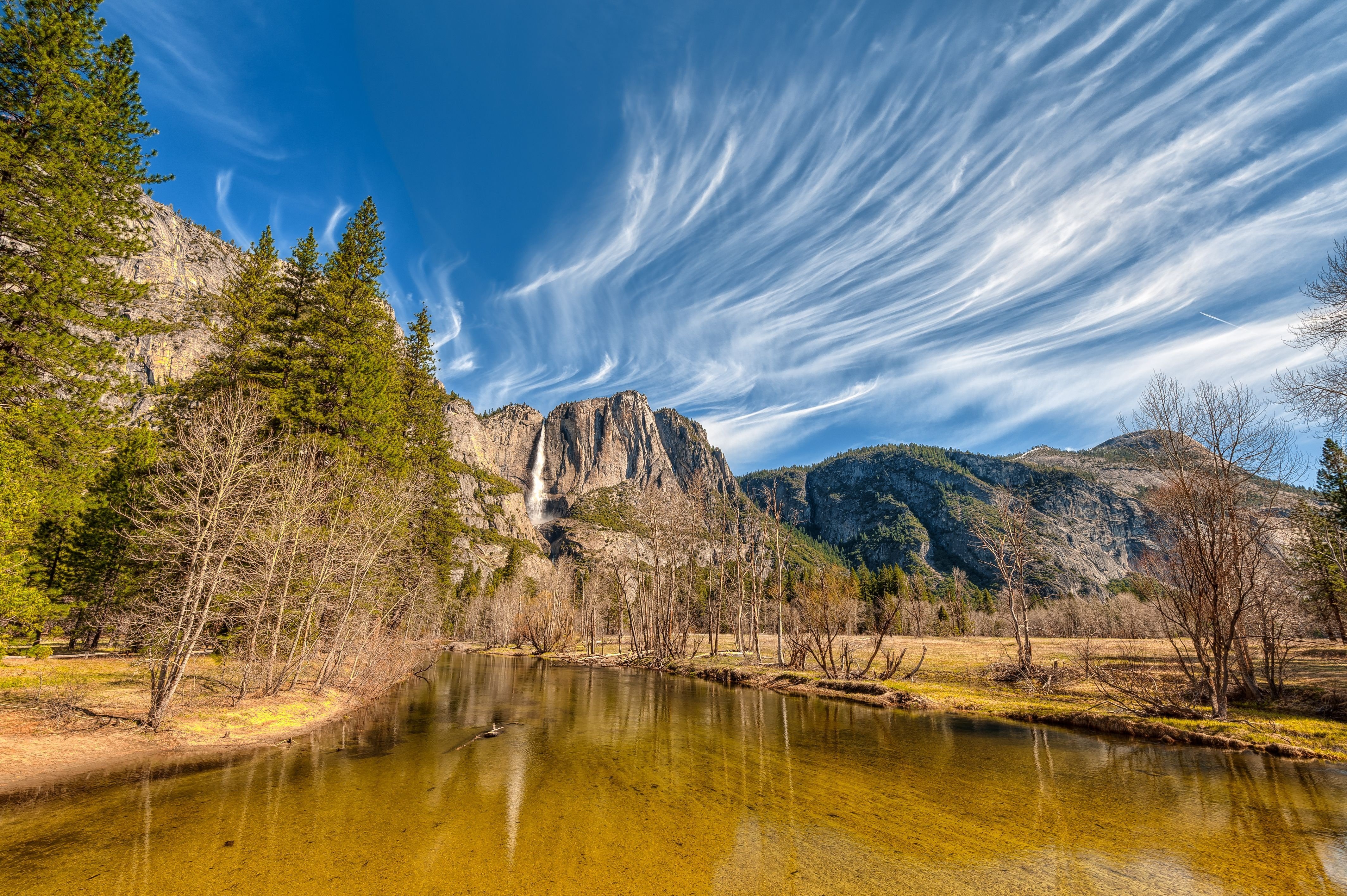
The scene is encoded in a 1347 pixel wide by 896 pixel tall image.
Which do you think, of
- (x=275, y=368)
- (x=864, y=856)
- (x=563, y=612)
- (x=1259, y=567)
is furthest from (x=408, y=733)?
(x=563, y=612)

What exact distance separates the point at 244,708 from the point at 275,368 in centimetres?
1589

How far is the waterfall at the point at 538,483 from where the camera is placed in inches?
6855

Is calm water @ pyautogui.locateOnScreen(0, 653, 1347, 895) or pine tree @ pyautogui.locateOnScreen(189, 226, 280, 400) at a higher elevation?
pine tree @ pyautogui.locateOnScreen(189, 226, 280, 400)

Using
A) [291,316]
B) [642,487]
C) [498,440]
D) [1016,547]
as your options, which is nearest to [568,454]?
[498,440]

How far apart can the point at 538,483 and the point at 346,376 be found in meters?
163

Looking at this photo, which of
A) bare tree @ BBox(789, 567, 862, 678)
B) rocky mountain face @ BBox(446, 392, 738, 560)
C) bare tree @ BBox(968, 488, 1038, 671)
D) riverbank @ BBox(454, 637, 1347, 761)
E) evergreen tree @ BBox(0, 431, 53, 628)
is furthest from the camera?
rocky mountain face @ BBox(446, 392, 738, 560)

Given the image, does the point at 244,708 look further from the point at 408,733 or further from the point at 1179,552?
the point at 1179,552

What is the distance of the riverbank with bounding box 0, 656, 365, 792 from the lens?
415 inches

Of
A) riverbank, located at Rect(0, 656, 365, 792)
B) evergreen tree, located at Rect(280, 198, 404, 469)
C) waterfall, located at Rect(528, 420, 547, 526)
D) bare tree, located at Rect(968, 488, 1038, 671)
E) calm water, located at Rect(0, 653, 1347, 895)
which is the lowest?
calm water, located at Rect(0, 653, 1347, 895)

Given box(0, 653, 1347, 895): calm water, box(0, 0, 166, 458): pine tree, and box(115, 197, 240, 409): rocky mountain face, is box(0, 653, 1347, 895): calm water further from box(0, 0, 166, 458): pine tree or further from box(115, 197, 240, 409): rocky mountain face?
box(115, 197, 240, 409): rocky mountain face

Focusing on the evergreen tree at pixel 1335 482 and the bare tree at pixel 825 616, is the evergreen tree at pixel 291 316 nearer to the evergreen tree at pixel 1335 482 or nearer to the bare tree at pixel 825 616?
the bare tree at pixel 825 616

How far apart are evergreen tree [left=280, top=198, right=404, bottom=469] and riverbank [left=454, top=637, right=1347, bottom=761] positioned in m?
25.6

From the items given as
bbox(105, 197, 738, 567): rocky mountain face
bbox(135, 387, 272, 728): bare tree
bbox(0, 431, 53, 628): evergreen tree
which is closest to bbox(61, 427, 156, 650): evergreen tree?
bbox(135, 387, 272, 728): bare tree

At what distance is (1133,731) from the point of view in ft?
54.1
